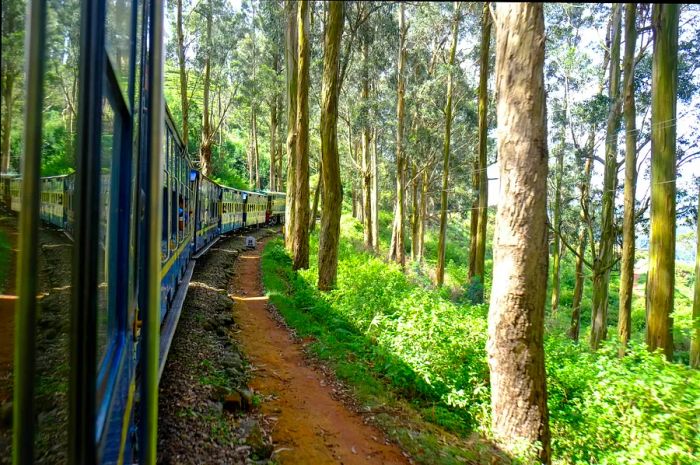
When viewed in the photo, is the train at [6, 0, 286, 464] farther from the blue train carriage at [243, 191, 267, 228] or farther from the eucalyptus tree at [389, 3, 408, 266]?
the blue train carriage at [243, 191, 267, 228]

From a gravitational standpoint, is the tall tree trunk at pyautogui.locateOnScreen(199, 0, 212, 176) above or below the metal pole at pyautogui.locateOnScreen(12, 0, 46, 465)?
above

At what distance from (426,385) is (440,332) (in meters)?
0.84

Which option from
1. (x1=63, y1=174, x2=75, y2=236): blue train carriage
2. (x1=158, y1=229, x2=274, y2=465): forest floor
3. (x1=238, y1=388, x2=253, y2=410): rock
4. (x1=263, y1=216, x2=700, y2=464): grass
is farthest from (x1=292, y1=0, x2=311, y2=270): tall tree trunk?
(x1=63, y1=174, x2=75, y2=236): blue train carriage

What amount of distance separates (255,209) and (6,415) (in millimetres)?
28229

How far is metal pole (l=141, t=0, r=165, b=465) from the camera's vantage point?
1284 mm

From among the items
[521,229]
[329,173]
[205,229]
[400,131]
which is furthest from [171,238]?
[400,131]

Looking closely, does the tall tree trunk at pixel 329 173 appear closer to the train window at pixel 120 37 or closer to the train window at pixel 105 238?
the train window at pixel 120 37

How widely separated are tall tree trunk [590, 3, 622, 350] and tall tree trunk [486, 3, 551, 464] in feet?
37.5

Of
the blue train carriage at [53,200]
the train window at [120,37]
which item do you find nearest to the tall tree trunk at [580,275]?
the train window at [120,37]

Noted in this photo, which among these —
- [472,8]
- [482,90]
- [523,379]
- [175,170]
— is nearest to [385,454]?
[523,379]

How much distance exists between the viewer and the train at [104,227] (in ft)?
3.13

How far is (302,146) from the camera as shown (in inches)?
557

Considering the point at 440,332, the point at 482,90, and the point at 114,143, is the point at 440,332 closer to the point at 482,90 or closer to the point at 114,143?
the point at 114,143

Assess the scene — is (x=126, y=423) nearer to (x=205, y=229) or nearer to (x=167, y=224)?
(x=167, y=224)
